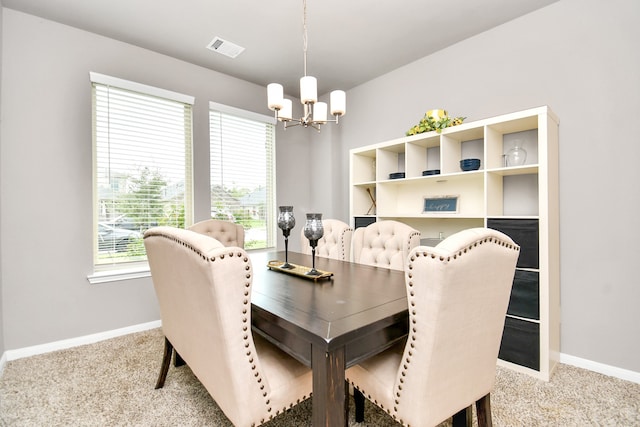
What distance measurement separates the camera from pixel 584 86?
7.02 ft

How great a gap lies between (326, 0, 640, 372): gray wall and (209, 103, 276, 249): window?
99.8 inches

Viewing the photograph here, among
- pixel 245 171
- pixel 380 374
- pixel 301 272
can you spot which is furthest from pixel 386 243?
pixel 245 171

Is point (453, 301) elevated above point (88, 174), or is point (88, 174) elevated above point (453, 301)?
point (88, 174)

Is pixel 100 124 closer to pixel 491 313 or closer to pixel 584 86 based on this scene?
pixel 491 313

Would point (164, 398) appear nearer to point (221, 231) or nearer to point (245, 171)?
point (221, 231)

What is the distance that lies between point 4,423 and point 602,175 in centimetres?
396

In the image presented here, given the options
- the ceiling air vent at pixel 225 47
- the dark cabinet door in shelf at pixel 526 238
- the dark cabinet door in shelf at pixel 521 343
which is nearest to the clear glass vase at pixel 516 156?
the dark cabinet door in shelf at pixel 526 238

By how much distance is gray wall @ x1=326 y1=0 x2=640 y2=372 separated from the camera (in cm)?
198

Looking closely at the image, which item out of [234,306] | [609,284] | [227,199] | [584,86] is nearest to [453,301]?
[234,306]

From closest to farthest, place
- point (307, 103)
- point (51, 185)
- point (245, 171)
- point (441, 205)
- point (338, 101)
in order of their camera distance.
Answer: point (307, 103), point (338, 101), point (51, 185), point (441, 205), point (245, 171)

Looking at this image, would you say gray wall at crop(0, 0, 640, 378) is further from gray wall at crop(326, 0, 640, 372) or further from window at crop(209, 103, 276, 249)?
window at crop(209, 103, 276, 249)

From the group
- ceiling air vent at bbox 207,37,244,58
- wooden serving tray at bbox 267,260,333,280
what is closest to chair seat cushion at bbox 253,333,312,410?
wooden serving tray at bbox 267,260,333,280

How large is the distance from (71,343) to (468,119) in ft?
13.1

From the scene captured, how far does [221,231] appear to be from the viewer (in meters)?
2.66
